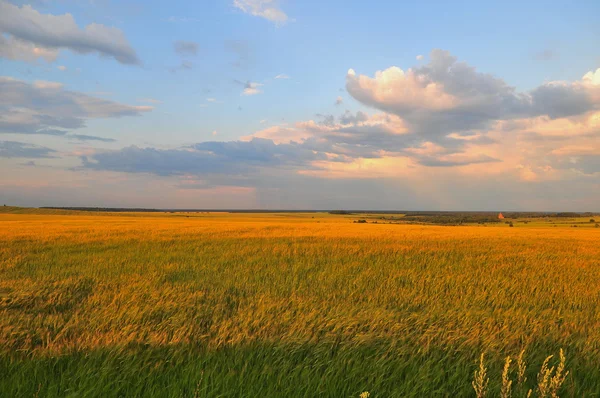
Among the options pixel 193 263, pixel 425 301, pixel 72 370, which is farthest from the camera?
pixel 193 263

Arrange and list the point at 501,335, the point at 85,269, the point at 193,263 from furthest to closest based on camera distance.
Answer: the point at 193,263, the point at 85,269, the point at 501,335

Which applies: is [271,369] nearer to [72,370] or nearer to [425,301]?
[72,370]

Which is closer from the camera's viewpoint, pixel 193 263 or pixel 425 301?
pixel 425 301

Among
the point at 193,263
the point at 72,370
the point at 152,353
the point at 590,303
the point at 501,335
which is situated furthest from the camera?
the point at 193,263

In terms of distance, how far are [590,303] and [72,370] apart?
898cm

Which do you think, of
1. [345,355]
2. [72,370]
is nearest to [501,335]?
[345,355]

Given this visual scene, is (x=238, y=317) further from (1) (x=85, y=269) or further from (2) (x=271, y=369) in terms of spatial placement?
(1) (x=85, y=269)

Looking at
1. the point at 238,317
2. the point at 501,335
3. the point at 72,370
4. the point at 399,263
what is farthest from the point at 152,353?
the point at 399,263

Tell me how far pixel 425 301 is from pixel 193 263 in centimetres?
706

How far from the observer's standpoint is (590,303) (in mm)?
7441

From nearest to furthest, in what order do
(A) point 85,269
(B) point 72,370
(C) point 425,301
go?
(B) point 72,370
(C) point 425,301
(A) point 85,269

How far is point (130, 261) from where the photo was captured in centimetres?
1150

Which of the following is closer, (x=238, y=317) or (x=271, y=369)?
(x=271, y=369)

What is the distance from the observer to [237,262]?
38.2 feet
